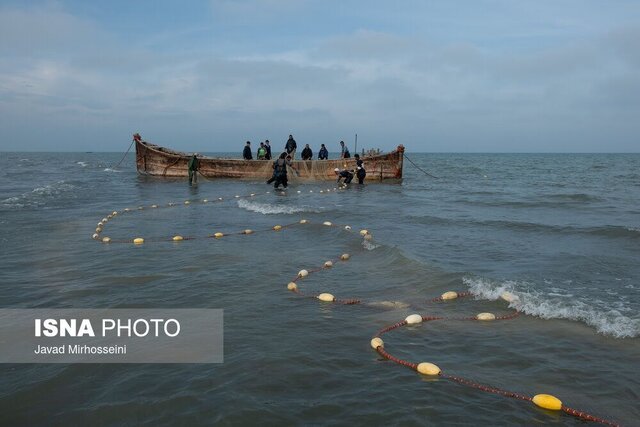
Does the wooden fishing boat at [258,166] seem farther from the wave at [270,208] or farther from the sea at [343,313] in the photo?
the sea at [343,313]

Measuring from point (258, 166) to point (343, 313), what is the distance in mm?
21669

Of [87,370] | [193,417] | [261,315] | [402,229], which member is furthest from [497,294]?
[402,229]

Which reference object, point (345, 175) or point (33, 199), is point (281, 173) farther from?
point (33, 199)

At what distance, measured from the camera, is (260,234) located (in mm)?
11797

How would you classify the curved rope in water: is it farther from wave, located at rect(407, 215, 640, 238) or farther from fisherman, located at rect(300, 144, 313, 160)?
fisherman, located at rect(300, 144, 313, 160)

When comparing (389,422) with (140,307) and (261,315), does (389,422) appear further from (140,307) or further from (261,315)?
(140,307)

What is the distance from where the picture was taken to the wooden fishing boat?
1035 inches

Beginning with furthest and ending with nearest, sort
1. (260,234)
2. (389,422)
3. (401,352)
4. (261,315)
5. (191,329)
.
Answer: (260,234) < (261,315) < (191,329) < (401,352) < (389,422)

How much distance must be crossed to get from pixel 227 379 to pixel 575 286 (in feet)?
18.7

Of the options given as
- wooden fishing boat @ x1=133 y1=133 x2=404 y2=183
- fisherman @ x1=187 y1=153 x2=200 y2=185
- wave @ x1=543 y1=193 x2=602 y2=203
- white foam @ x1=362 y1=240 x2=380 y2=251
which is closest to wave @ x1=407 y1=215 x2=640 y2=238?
white foam @ x1=362 y1=240 x2=380 y2=251

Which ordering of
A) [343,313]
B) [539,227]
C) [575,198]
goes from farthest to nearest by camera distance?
[575,198], [539,227], [343,313]

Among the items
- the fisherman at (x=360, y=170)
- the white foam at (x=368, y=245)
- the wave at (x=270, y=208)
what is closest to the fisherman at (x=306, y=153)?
the fisherman at (x=360, y=170)

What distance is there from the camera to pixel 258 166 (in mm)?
27141

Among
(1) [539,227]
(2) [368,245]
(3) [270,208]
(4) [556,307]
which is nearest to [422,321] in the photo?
(4) [556,307]
